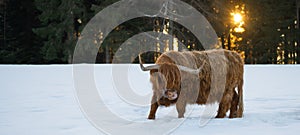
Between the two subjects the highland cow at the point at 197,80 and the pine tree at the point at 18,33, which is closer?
the highland cow at the point at 197,80

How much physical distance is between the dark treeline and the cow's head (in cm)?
1788

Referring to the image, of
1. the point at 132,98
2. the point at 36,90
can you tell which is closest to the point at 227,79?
the point at 132,98

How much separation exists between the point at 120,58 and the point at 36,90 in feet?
53.2

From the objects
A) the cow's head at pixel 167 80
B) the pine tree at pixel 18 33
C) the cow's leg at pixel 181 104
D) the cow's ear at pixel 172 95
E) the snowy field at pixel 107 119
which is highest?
the pine tree at pixel 18 33

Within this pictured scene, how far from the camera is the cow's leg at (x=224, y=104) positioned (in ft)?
15.5

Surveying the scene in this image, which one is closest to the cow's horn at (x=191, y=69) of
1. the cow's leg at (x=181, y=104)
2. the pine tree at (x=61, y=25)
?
the cow's leg at (x=181, y=104)

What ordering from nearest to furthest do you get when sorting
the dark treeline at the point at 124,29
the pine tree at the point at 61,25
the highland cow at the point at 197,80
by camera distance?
A: the highland cow at the point at 197,80 → the dark treeline at the point at 124,29 → the pine tree at the point at 61,25

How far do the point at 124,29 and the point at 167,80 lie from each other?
812 inches

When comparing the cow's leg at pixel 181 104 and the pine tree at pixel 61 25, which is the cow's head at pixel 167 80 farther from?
the pine tree at pixel 61 25

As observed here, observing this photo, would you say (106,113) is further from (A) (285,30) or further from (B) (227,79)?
(A) (285,30)

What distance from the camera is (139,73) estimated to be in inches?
452

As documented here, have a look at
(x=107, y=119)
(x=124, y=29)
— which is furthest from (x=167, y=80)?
(x=124, y=29)

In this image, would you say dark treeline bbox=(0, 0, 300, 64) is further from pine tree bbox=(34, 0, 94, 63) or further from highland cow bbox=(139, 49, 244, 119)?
highland cow bbox=(139, 49, 244, 119)

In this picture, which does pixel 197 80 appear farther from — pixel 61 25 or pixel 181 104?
pixel 61 25
